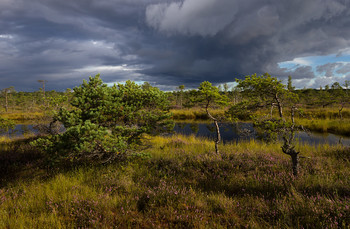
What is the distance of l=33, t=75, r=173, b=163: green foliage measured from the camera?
465 cm

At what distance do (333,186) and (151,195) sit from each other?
3.92 metres

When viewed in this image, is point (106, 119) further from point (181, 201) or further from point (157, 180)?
point (181, 201)

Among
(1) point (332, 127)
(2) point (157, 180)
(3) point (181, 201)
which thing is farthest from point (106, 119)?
(1) point (332, 127)

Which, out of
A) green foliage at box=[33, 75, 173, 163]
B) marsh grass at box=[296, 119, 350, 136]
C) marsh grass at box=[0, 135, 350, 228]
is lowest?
marsh grass at box=[296, 119, 350, 136]

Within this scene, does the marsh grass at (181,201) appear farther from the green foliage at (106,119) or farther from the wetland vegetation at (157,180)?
the green foliage at (106,119)

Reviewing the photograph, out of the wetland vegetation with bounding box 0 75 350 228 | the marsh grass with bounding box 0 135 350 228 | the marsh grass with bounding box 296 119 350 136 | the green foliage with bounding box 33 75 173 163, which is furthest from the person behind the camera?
the marsh grass with bounding box 296 119 350 136

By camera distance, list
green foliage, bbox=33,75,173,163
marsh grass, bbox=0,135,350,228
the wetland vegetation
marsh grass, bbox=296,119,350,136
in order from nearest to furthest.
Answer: marsh grass, bbox=0,135,350,228 → the wetland vegetation → green foliage, bbox=33,75,173,163 → marsh grass, bbox=296,119,350,136

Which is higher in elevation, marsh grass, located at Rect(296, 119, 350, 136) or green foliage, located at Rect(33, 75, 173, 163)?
green foliage, located at Rect(33, 75, 173, 163)

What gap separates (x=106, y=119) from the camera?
5.71 meters

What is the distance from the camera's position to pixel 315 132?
64.4 feet

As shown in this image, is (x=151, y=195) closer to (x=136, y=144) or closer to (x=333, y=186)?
(x=136, y=144)

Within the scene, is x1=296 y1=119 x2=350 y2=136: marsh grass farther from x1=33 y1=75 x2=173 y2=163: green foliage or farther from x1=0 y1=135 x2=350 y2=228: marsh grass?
x1=33 y1=75 x2=173 y2=163: green foliage

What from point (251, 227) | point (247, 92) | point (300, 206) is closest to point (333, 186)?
point (300, 206)

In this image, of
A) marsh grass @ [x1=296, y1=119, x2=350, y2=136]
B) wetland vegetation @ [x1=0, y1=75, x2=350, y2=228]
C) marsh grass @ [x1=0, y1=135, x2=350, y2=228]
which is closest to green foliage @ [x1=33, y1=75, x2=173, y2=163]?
wetland vegetation @ [x1=0, y1=75, x2=350, y2=228]
